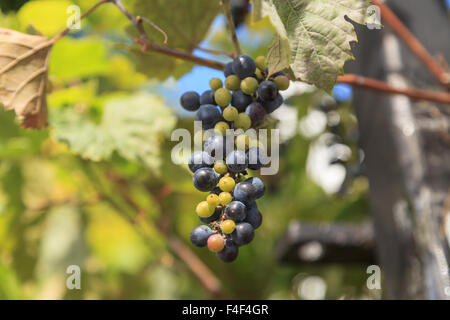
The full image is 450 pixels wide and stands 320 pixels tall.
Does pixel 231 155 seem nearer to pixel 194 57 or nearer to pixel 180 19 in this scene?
pixel 194 57

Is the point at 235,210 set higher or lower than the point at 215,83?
lower

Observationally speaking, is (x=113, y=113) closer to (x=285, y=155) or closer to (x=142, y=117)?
(x=142, y=117)

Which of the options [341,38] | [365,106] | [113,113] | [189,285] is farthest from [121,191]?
[341,38]

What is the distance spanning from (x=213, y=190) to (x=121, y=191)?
3.41ft

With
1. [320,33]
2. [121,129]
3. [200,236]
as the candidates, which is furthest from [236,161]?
[121,129]

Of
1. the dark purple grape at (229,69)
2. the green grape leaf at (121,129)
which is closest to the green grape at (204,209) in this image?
the dark purple grape at (229,69)

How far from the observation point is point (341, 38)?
2.11 feet

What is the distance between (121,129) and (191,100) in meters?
0.58

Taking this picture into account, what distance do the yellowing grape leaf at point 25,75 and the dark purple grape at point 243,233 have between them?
1.50 ft

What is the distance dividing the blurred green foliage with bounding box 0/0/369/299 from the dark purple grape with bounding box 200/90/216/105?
0.81 feet

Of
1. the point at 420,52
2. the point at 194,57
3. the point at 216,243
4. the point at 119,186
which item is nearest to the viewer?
the point at 216,243

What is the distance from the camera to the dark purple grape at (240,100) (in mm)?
674

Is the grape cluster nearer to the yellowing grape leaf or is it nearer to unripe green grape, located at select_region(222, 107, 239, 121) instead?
unripe green grape, located at select_region(222, 107, 239, 121)

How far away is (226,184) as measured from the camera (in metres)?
0.61
